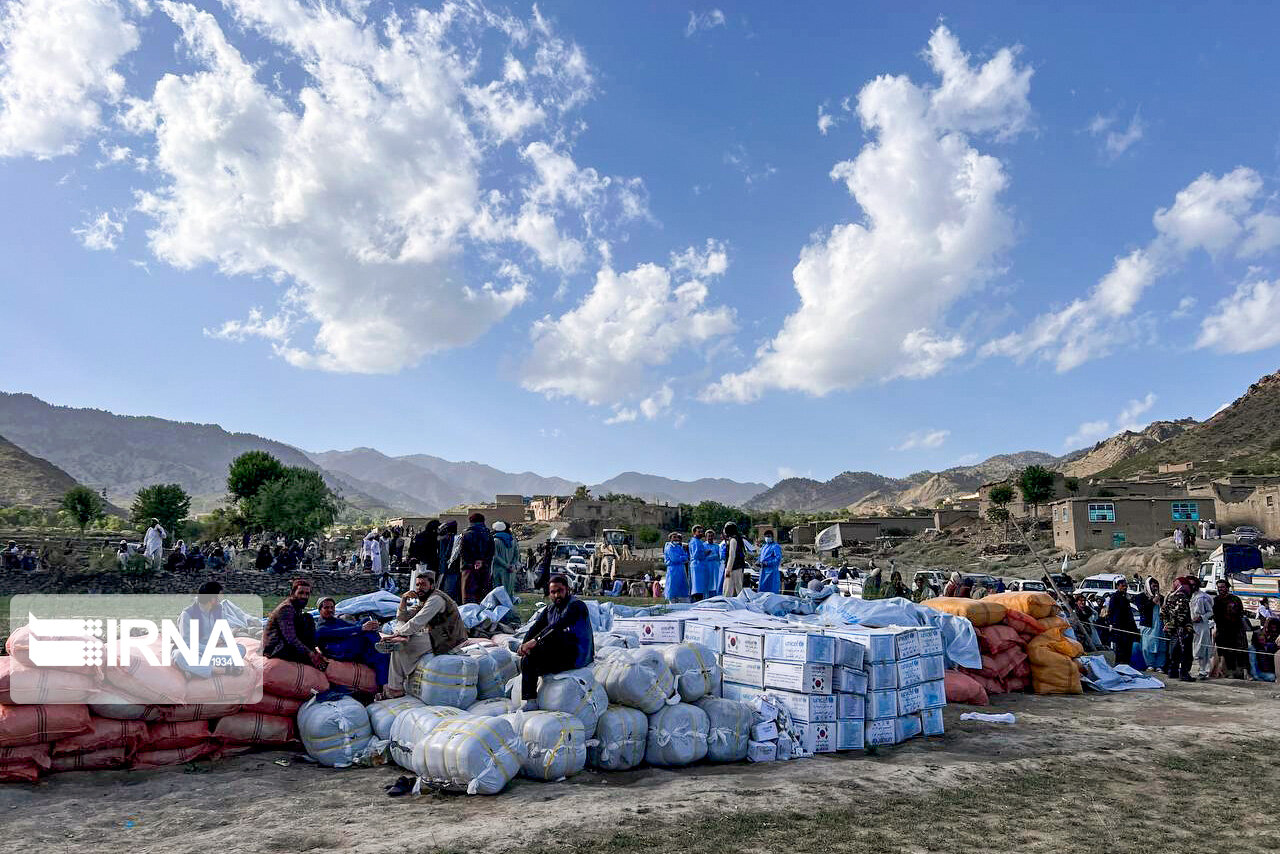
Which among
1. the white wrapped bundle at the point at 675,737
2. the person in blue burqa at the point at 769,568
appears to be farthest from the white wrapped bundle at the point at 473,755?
the person in blue burqa at the point at 769,568

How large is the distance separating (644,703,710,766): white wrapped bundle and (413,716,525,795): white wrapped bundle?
1.12 m

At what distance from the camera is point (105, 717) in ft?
19.9

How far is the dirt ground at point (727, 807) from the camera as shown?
4.68 meters

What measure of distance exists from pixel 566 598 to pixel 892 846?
298 centimetres

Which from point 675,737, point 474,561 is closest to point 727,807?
point 675,737

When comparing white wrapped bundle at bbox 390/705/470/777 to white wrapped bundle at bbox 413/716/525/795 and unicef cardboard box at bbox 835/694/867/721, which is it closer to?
white wrapped bundle at bbox 413/716/525/795

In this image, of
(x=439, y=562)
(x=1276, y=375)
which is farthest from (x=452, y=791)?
(x=1276, y=375)

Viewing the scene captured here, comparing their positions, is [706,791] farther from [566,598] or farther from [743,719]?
[566,598]

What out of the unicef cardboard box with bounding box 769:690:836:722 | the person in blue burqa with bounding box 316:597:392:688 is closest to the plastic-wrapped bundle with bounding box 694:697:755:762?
the unicef cardboard box with bounding box 769:690:836:722

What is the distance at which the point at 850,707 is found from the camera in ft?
23.0

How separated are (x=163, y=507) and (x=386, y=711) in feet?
194

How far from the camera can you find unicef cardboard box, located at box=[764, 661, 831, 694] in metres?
6.77

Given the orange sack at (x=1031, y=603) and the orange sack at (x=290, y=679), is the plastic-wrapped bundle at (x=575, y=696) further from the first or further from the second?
the orange sack at (x=1031, y=603)

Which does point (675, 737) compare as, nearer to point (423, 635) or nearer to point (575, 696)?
point (575, 696)
